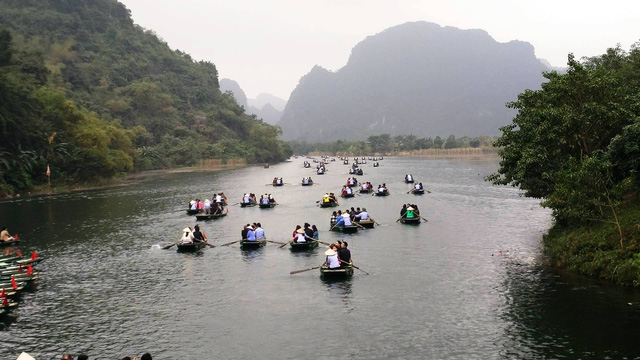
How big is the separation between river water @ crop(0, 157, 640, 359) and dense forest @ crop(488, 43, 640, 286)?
6.30 feet

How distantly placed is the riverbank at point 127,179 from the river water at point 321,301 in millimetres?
32525

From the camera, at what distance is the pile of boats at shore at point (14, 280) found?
76.8ft

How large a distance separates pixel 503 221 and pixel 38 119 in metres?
69.9

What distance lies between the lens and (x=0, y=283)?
2659cm

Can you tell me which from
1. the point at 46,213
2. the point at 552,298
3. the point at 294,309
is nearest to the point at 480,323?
the point at 552,298

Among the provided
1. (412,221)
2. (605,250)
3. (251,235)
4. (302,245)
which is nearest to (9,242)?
(251,235)

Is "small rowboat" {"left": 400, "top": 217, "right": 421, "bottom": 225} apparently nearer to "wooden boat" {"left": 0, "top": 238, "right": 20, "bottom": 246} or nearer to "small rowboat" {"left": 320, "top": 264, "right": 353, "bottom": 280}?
"small rowboat" {"left": 320, "top": 264, "right": 353, "bottom": 280}

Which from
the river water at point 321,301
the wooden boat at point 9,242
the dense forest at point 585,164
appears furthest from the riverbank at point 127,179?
the dense forest at point 585,164

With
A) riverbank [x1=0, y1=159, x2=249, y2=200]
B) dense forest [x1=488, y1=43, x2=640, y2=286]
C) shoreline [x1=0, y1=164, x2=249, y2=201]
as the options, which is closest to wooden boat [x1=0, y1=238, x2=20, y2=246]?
shoreline [x1=0, y1=164, x2=249, y2=201]

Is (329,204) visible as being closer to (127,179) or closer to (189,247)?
(189,247)

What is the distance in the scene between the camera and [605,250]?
87.4 ft

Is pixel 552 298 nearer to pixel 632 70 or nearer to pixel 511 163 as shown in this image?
pixel 511 163

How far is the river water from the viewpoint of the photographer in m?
19.7

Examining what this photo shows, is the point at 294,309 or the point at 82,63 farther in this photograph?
the point at 82,63
